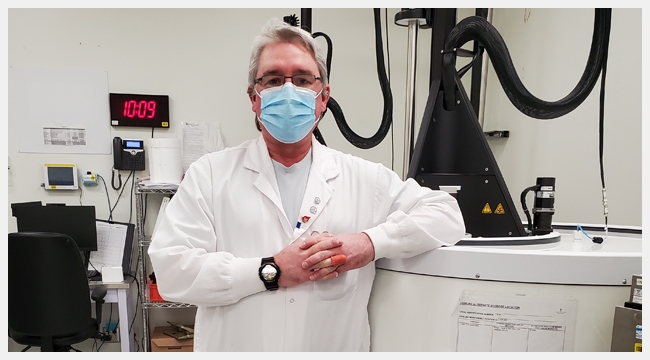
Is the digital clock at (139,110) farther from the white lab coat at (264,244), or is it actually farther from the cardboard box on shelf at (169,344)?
the white lab coat at (264,244)

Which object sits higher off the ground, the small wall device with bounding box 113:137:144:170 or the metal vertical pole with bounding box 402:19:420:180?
the metal vertical pole with bounding box 402:19:420:180

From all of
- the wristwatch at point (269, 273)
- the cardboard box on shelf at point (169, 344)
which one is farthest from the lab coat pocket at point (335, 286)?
the cardboard box on shelf at point (169, 344)

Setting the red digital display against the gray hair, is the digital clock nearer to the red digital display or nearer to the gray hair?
the red digital display

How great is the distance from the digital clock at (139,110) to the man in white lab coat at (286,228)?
5.72 ft

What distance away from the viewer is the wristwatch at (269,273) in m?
0.89

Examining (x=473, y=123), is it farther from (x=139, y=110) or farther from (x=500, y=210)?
(x=139, y=110)

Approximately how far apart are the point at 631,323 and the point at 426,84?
234 centimetres

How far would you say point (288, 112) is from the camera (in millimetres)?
998

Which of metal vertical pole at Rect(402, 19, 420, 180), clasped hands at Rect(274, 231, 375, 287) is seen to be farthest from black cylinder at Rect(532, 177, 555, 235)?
metal vertical pole at Rect(402, 19, 420, 180)

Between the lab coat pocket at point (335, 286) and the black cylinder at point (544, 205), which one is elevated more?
the black cylinder at point (544, 205)

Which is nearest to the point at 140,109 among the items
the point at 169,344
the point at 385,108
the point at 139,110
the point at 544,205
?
the point at 139,110

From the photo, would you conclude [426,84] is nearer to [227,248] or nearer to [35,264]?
[227,248]

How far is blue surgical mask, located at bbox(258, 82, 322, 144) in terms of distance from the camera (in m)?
1.00

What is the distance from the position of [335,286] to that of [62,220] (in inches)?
84.8
